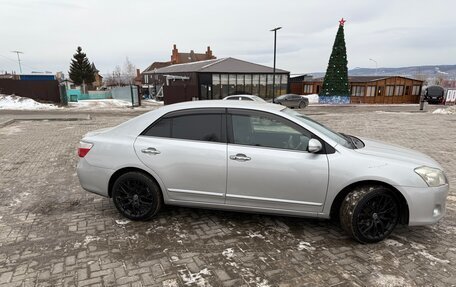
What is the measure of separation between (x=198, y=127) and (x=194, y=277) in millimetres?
1695

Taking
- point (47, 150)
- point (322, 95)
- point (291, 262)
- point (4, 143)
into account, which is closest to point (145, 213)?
point (291, 262)

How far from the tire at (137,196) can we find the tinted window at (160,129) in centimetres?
52

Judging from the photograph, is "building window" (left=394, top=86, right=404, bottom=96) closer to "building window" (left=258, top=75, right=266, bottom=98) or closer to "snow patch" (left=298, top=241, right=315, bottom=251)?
"building window" (left=258, top=75, right=266, bottom=98)

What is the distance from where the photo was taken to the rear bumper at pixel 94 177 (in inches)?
153

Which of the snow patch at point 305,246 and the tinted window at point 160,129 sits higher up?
the tinted window at point 160,129

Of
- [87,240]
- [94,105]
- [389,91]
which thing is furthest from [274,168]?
[389,91]

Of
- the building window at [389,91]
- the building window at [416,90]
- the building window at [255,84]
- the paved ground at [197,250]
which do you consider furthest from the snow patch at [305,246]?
the building window at [416,90]

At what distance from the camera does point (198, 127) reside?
373cm

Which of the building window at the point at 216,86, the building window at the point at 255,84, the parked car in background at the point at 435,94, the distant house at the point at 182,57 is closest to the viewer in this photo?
the building window at the point at 216,86

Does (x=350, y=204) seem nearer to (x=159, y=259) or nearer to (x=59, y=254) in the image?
(x=159, y=259)

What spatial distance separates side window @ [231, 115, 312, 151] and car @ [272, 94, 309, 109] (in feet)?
81.3

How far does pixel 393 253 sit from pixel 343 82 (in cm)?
3569

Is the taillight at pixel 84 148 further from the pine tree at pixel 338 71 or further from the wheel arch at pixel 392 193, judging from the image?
the pine tree at pixel 338 71

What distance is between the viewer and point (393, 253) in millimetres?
3260
